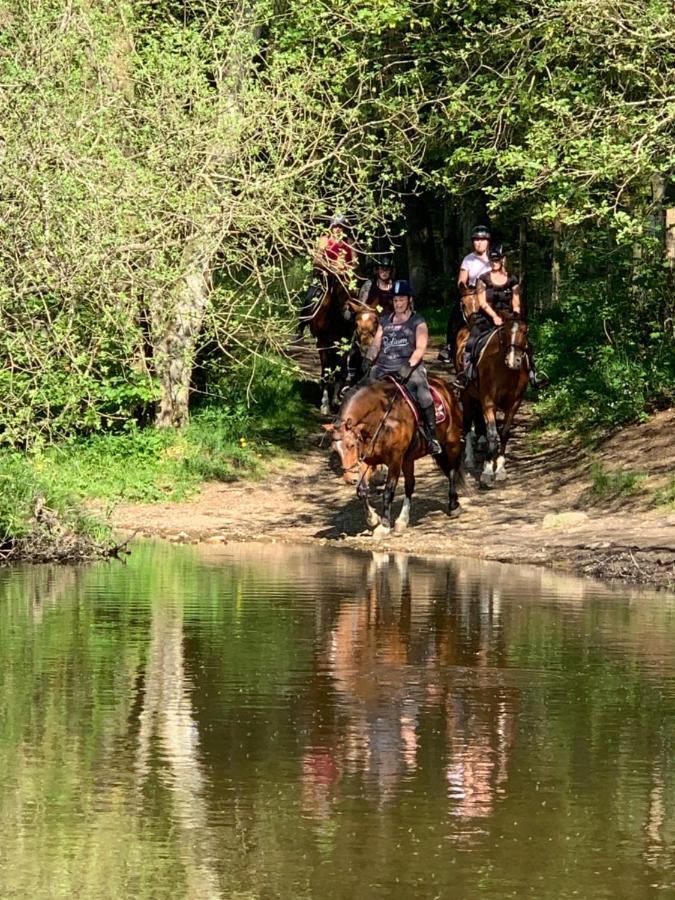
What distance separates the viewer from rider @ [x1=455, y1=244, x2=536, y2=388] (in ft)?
85.8

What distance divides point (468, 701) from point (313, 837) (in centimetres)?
347

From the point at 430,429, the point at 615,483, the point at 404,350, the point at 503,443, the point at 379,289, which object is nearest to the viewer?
the point at 404,350

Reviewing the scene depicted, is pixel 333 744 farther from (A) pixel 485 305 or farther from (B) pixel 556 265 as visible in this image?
(B) pixel 556 265

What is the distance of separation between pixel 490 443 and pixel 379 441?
3.92 metres

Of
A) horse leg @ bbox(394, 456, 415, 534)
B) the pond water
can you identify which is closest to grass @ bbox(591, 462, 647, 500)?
horse leg @ bbox(394, 456, 415, 534)

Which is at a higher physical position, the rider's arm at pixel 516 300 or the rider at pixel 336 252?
the rider at pixel 336 252

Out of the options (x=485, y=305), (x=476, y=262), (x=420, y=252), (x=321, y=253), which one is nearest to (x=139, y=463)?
(x=321, y=253)

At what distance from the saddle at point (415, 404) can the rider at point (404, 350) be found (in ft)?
0.24

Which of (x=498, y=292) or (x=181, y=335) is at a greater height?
(x=498, y=292)

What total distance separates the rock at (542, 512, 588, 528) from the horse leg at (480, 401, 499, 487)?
128 inches

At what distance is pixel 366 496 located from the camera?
22.3m

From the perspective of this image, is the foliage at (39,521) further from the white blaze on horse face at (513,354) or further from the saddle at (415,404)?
the white blaze on horse face at (513,354)

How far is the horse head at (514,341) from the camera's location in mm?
25891

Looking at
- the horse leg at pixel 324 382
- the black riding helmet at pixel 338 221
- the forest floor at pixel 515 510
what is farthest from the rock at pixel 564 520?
the horse leg at pixel 324 382
